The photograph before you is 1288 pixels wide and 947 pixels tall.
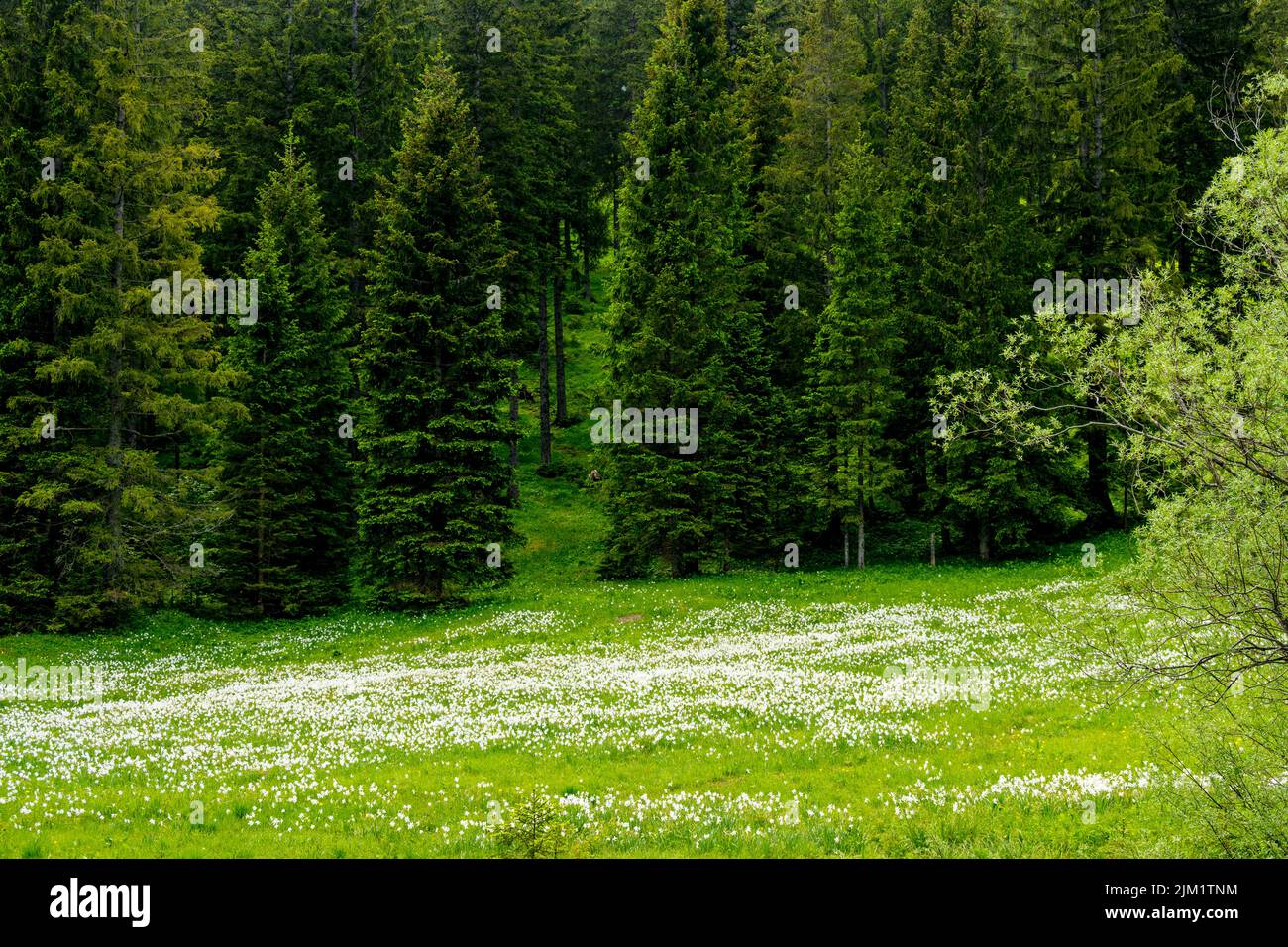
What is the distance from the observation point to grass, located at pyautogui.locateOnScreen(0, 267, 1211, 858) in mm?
9234

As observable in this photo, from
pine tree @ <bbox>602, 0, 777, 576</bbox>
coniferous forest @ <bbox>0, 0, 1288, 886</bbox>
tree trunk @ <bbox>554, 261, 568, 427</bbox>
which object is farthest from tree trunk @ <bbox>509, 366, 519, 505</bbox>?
pine tree @ <bbox>602, 0, 777, 576</bbox>

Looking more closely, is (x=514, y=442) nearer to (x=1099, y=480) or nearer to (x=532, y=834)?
(x=1099, y=480)

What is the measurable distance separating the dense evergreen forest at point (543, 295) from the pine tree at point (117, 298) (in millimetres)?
127

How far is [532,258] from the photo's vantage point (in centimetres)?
4375

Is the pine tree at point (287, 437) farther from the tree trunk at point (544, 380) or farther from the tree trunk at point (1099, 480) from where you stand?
the tree trunk at point (1099, 480)

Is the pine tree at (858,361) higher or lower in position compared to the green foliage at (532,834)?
higher

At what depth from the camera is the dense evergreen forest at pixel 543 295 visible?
2916cm

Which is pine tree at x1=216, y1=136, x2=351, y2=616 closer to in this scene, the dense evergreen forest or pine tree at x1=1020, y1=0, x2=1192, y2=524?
the dense evergreen forest

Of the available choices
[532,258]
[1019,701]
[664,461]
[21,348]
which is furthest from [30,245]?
[1019,701]

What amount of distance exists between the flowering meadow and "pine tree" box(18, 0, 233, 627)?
426cm

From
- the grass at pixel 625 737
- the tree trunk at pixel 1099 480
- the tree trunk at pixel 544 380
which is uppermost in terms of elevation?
the tree trunk at pixel 544 380

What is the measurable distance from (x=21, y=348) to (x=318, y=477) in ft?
34.9

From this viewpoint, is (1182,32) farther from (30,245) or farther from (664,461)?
(30,245)

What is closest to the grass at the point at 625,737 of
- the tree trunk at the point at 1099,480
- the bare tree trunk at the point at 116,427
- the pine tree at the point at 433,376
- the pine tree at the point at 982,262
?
the bare tree trunk at the point at 116,427
